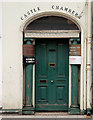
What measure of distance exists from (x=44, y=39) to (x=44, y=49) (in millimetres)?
359

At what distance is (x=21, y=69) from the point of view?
7125mm

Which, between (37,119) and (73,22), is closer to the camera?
(37,119)

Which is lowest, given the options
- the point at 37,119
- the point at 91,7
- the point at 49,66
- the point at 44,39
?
the point at 37,119

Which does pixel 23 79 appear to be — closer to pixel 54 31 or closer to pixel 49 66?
pixel 49 66

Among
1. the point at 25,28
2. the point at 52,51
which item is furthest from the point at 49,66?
the point at 25,28

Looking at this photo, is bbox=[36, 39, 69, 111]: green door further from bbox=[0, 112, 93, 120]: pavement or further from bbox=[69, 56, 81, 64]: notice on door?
bbox=[0, 112, 93, 120]: pavement

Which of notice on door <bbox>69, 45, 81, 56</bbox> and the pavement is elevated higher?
notice on door <bbox>69, 45, 81, 56</bbox>

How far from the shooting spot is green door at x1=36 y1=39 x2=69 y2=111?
7.47 m

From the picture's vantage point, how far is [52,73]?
295 inches

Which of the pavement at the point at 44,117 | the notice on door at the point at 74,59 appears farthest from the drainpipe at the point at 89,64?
the pavement at the point at 44,117

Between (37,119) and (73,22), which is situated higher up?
(73,22)

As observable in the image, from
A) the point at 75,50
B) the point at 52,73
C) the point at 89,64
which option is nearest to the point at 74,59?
the point at 75,50

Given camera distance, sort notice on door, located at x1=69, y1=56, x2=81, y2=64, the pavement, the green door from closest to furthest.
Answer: the pavement, notice on door, located at x1=69, y1=56, x2=81, y2=64, the green door

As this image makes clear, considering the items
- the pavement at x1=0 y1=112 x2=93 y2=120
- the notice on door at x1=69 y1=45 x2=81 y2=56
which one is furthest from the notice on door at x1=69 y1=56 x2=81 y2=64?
the pavement at x1=0 y1=112 x2=93 y2=120
